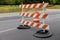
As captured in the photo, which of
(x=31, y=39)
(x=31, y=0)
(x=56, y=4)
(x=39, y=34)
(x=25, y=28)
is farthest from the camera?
(x=56, y=4)

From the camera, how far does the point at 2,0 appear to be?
122 ft

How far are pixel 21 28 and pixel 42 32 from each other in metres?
2.80

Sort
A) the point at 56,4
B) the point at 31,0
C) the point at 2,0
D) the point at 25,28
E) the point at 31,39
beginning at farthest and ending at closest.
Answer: the point at 56,4 < the point at 31,0 < the point at 2,0 < the point at 25,28 < the point at 31,39

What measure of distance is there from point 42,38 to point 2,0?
90.3 ft

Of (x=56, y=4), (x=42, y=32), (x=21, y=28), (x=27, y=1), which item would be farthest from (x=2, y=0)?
(x=42, y=32)

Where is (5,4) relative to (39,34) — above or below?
below

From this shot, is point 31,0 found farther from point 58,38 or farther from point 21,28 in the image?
point 58,38

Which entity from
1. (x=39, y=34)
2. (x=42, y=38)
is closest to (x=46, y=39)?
(x=42, y=38)

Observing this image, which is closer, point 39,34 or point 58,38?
point 58,38

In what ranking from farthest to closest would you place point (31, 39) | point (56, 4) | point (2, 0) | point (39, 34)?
point (56, 4) → point (2, 0) → point (39, 34) → point (31, 39)

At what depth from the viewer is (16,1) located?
3747 cm

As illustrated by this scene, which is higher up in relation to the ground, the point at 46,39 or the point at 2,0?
the point at 46,39

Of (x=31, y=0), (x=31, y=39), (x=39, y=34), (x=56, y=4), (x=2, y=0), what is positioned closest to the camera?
(x=31, y=39)

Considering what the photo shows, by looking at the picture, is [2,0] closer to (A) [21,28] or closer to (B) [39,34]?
(A) [21,28]
